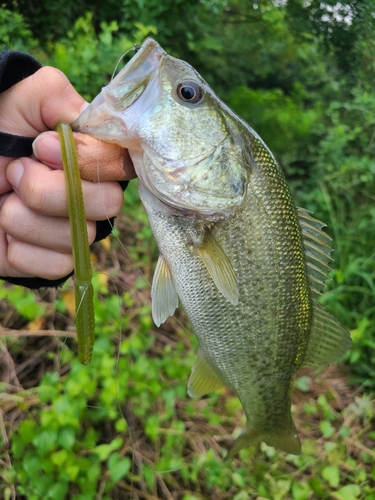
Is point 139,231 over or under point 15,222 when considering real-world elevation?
under

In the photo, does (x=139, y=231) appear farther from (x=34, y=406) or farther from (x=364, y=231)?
(x=364, y=231)

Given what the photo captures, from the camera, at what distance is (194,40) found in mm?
3303

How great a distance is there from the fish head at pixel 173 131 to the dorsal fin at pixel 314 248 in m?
0.30

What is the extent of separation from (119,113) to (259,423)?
124 cm

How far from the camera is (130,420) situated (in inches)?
82.4

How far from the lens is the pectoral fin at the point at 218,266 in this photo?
1133 mm

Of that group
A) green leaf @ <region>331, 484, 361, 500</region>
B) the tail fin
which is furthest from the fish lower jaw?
green leaf @ <region>331, 484, 361, 500</region>

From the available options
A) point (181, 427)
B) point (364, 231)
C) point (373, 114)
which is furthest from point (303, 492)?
point (373, 114)

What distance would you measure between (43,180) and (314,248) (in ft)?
2.95

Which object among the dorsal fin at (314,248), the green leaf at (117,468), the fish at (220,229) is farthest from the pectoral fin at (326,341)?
the green leaf at (117,468)

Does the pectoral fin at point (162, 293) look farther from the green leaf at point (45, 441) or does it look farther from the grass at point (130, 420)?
the green leaf at point (45, 441)

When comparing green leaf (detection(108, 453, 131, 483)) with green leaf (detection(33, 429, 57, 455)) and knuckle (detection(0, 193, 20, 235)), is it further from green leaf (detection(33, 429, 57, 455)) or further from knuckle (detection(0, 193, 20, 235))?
knuckle (detection(0, 193, 20, 235))

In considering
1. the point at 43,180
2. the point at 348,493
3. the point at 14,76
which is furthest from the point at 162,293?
the point at 348,493

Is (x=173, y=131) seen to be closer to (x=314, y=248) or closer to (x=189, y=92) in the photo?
(x=189, y=92)
